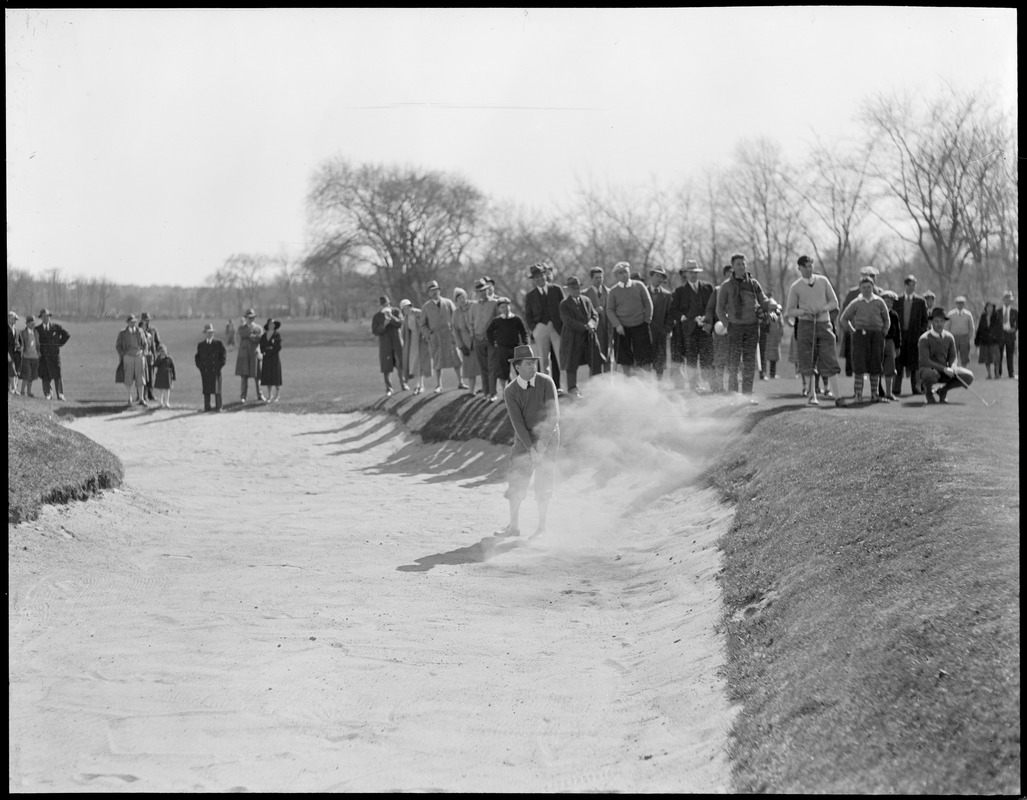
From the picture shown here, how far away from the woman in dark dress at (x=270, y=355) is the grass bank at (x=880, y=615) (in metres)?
16.2

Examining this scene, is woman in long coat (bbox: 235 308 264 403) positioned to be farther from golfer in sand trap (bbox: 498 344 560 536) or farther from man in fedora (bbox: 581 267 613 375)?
golfer in sand trap (bbox: 498 344 560 536)

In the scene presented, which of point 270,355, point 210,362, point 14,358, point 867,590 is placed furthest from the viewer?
point 270,355

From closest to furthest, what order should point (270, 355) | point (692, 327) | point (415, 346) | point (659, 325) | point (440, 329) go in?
point (692, 327)
point (659, 325)
point (440, 329)
point (415, 346)
point (270, 355)

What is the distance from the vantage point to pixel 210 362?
26.7 m

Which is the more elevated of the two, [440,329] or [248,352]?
[440,329]

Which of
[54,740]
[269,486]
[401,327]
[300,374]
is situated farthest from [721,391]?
[300,374]

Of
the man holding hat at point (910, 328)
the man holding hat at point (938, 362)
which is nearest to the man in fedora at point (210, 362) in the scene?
the man holding hat at point (910, 328)

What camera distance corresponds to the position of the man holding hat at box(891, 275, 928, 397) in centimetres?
1883

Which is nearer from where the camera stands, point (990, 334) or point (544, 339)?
point (544, 339)

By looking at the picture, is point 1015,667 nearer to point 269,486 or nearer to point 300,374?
point 269,486

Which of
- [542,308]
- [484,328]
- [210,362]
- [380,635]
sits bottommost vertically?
[380,635]

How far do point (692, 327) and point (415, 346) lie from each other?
24.9 ft

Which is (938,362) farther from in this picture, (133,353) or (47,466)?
(133,353)

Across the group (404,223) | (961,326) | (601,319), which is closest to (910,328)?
(961,326)
